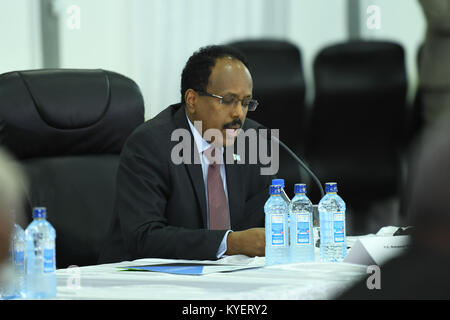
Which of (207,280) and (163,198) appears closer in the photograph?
(207,280)

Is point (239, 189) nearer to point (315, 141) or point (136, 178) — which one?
point (136, 178)

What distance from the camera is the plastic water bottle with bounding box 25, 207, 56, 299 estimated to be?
1.25m

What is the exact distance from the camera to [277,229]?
65.1 inches

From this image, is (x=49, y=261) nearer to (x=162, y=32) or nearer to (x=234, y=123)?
(x=234, y=123)

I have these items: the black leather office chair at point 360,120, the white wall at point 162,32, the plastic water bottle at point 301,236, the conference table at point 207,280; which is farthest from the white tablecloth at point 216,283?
the black leather office chair at point 360,120

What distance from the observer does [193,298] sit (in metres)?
1.20

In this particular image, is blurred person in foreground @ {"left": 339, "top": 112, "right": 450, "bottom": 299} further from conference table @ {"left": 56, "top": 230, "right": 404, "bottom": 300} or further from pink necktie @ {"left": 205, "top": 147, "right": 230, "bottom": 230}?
pink necktie @ {"left": 205, "top": 147, "right": 230, "bottom": 230}

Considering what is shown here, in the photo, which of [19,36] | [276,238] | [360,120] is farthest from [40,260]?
[360,120]

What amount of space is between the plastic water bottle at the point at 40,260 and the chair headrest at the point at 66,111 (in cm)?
90

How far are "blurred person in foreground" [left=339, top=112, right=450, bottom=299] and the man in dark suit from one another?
4.62ft

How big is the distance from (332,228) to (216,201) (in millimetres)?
467

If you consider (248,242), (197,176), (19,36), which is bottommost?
(248,242)

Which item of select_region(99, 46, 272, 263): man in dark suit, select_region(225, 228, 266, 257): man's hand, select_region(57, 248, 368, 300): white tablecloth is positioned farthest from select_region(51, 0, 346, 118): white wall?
select_region(57, 248, 368, 300): white tablecloth

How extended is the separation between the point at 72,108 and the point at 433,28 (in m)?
1.18
